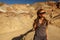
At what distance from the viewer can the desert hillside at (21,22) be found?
9489 millimetres

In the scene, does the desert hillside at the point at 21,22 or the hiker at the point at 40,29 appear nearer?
the hiker at the point at 40,29

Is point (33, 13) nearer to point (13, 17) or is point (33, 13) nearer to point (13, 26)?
point (13, 17)

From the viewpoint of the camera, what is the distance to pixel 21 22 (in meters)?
12.0

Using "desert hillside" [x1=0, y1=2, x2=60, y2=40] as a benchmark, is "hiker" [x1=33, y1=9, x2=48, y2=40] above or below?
above

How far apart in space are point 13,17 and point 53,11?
149 inches

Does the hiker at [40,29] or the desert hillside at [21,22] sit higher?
the hiker at [40,29]

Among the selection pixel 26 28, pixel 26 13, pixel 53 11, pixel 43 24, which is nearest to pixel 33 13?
pixel 26 13

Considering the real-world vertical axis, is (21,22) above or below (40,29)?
below

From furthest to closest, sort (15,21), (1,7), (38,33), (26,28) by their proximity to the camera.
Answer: (1,7)
(15,21)
(26,28)
(38,33)

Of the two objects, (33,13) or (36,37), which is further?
(33,13)

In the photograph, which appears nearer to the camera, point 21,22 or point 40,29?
point 40,29

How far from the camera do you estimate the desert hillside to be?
374 inches

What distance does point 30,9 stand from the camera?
1516 cm

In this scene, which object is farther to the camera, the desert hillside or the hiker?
the desert hillside
